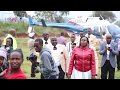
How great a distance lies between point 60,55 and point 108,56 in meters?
1.06

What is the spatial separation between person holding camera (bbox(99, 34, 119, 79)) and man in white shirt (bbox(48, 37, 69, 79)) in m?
0.79

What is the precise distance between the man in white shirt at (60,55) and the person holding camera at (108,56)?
2.60ft

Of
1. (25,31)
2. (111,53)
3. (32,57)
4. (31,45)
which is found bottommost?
(32,57)

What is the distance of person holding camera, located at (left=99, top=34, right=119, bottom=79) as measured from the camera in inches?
303

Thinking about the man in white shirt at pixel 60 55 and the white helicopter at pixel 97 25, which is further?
the white helicopter at pixel 97 25

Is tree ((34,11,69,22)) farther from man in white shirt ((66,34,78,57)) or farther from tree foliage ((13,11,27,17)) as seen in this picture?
man in white shirt ((66,34,78,57))

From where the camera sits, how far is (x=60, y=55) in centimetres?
778

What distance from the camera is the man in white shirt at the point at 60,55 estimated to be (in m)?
7.69

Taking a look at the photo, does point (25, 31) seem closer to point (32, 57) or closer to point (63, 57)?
point (32, 57)

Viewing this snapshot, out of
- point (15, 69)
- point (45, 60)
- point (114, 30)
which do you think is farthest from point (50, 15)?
point (15, 69)

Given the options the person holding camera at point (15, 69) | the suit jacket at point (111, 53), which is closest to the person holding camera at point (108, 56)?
the suit jacket at point (111, 53)

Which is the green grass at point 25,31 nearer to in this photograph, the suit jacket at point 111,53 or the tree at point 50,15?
the suit jacket at point 111,53
